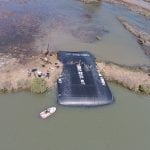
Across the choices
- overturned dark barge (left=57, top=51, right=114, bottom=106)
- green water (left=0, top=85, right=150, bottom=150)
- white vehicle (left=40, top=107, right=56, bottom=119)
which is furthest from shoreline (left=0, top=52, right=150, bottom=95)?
white vehicle (left=40, top=107, right=56, bottom=119)

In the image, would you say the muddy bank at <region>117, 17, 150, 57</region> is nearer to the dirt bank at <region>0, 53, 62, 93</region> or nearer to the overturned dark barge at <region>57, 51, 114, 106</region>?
the overturned dark barge at <region>57, 51, 114, 106</region>

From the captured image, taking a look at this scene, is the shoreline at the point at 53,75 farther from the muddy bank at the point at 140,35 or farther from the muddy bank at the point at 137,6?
the muddy bank at the point at 137,6

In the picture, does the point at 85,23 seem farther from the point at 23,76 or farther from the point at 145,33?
the point at 23,76

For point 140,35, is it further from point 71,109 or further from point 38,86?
point 71,109

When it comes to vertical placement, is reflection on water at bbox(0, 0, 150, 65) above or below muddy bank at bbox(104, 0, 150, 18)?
below

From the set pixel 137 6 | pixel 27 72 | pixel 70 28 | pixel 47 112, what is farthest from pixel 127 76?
pixel 137 6

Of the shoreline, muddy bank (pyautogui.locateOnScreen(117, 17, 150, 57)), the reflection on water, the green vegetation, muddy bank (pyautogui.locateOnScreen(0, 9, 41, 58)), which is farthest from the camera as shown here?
muddy bank (pyautogui.locateOnScreen(117, 17, 150, 57))
